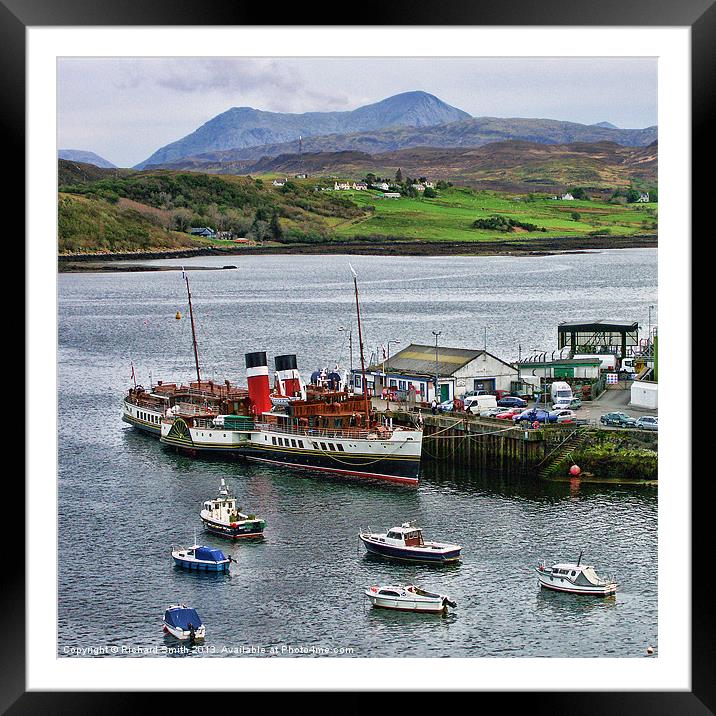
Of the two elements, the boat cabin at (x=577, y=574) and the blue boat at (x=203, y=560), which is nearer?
the boat cabin at (x=577, y=574)

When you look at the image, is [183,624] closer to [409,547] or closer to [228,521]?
[228,521]

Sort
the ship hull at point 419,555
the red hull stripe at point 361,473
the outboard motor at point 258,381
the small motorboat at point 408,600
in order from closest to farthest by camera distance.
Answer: the small motorboat at point 408,600 < the ship hull at point 419,555 < the red hull stripe at point 361,473 < the outboard motor at point 258,381

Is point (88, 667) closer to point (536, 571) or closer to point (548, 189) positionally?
point (536, 571)

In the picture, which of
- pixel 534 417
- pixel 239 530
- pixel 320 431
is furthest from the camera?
pixel 534 417

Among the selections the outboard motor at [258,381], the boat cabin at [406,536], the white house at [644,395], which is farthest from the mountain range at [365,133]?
the boat cabin at [406,536]

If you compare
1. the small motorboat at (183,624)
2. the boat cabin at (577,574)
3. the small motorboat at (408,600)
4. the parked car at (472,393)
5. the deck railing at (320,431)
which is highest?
the parked car at (472,393)

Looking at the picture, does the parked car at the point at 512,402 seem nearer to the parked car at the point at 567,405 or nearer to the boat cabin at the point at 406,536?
the parked car at the point at 567,405

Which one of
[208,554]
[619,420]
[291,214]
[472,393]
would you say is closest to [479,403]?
[472,393]
